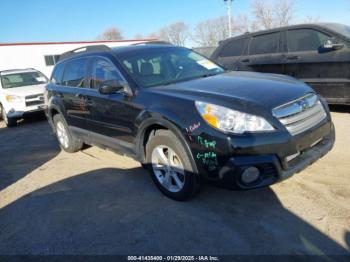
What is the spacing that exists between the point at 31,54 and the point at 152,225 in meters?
21.2

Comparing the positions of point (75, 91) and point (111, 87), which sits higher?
point (111, 87)

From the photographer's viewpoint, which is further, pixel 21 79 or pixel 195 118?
pixel 21 79

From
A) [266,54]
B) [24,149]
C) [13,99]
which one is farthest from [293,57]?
[13,99]

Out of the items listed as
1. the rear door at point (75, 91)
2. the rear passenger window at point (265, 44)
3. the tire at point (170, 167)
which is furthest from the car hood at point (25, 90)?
the tire at point (170, 167)

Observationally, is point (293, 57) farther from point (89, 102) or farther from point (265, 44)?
point (89, 102)

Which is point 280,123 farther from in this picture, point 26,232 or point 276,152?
point 26,232

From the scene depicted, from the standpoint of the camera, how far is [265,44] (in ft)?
24.0

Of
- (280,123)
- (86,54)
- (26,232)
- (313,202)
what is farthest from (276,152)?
(86,54)

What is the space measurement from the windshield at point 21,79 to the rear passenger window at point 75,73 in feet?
19.2

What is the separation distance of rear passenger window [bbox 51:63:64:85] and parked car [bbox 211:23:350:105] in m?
3.74

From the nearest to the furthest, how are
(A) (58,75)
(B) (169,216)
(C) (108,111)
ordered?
(B) (169,216), (C) (108,111), (A) (58,75)

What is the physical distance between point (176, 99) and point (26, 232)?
208 cm

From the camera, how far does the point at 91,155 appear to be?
6082 mm

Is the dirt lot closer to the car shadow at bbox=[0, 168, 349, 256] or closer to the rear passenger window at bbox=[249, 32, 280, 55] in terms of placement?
the car shadow at bbox=[0, 168, 349, 256]
